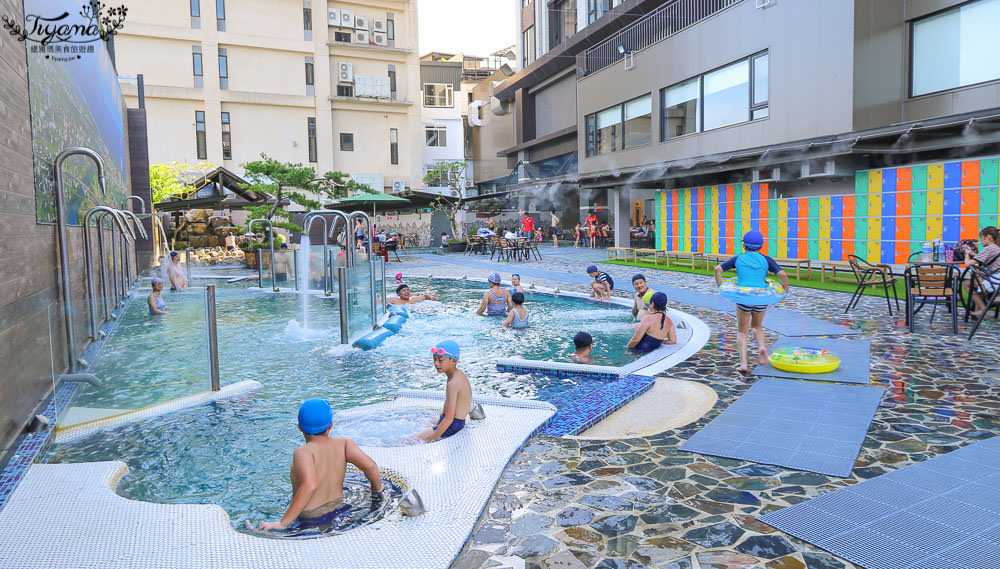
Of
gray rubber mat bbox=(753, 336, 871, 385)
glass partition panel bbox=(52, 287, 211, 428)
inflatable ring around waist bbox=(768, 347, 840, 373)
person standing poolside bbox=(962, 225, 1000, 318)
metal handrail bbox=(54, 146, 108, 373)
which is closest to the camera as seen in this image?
glass partition panel bbox=(52, 287, 211, 428)

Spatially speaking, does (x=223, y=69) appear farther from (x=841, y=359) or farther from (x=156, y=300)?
(x=841, y=359)

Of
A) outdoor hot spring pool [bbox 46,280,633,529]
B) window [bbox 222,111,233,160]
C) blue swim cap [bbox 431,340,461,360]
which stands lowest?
outdoor hot spring pool [bbox 46,280,633,529]

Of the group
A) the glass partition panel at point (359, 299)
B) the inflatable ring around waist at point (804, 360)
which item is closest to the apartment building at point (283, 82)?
the glass partition panel at point (359, 299)

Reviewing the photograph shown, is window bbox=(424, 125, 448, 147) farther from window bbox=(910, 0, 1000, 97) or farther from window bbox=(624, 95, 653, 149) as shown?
window bbox=(910, 0, 1000, 97)

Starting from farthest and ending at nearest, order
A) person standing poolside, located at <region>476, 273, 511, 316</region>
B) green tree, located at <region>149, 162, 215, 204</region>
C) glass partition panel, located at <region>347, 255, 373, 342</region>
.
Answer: green tree, located at <region>149, 162, 215, 204</region> < person standing poolside, located at <region>476, 273, 511, 316</region> < glass partition panel, located at <region>347, 255, 373, 342</region>

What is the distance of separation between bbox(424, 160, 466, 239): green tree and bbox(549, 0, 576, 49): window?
9.38m

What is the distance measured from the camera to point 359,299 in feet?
35.2

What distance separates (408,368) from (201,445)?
11.6 feet

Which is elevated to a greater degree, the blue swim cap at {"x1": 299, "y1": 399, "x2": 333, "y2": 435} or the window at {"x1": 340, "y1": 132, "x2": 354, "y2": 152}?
the window at {"x1": 340, "y1": 132, "x2": 354, "y2": 152}

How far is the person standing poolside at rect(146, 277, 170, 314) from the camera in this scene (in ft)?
23.7

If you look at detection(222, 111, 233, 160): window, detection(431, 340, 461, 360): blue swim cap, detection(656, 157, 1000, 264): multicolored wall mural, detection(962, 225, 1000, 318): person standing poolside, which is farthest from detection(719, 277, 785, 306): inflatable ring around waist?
detection(222, 111, 233, 160): window

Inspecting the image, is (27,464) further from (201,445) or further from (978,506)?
(978,506)

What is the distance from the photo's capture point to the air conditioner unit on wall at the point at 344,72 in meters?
40.4

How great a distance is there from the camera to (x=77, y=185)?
29.0 ft
